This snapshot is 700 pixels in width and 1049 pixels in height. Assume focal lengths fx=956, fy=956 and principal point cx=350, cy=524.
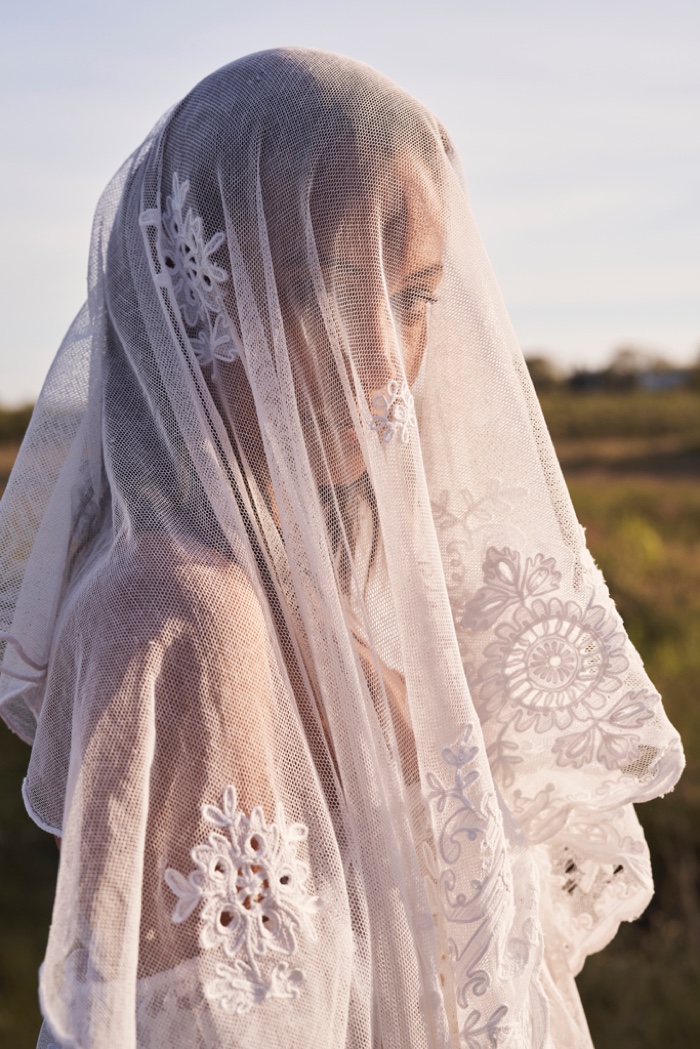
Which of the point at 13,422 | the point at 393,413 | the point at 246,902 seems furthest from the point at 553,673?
the point at 13,422

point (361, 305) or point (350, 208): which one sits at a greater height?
point (350, 208)

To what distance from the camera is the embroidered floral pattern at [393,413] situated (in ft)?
4.06

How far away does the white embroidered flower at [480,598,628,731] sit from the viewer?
128 centimetres

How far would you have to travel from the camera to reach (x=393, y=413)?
1.24 meters

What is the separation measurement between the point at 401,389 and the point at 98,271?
1.66 feet

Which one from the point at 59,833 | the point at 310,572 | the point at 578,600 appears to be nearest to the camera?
the point at 59,833

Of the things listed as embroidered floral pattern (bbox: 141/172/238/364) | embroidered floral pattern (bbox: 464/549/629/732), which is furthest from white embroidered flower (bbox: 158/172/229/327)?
embroidered floral pattern (bbox: 464/549/629/732)

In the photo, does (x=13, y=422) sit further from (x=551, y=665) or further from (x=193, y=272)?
(x=551, y=665)

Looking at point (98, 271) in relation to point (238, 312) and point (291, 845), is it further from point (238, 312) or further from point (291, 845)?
point (291, 845)

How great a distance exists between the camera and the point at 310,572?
1.19 metres

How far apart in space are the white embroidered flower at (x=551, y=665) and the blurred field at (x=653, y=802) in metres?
2.32

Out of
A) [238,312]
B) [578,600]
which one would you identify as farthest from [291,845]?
[238,312]

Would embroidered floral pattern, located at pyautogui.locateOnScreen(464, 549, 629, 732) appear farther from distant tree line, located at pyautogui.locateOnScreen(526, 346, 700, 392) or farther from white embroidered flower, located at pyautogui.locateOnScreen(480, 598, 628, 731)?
distant tree line, located at pyautogui.locateOnScreen(526, 346, 700, 392)

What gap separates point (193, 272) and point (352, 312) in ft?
0.73
